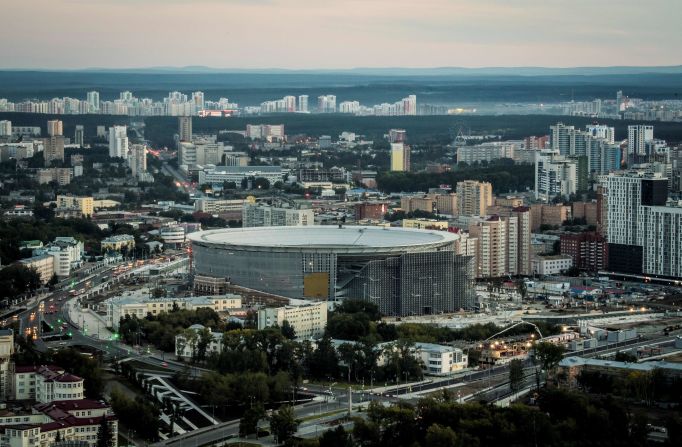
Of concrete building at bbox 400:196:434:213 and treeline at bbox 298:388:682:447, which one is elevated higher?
concrete building at bbox 400:196:434:213

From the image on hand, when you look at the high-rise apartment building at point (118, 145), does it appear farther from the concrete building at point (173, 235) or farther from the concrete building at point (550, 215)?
the concrete building at point (550, 215)

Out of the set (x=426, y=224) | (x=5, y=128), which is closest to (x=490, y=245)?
(x=426, y=224)

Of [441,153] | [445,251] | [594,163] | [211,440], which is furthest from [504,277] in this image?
[441,153]

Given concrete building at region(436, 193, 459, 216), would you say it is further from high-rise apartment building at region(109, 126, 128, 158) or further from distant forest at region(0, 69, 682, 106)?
distant forest at region(0, 69, 682, 106)

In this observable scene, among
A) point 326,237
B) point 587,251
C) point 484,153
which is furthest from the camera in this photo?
point 484,153

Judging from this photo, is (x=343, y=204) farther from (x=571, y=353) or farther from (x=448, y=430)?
(x=448, y=430)

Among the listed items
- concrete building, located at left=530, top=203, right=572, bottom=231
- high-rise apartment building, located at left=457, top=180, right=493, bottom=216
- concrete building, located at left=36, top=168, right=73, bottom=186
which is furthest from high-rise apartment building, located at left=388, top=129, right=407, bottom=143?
concrete building, located at left=530, top=203, right=572, bottom=231

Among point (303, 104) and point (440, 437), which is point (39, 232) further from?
point (303, 104)
